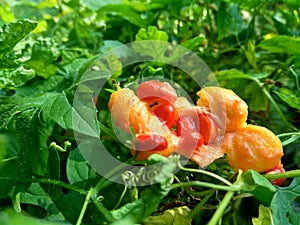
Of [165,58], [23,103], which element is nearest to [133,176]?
[23,103]

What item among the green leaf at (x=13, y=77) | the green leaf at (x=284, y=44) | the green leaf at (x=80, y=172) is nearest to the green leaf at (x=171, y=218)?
the green leaf at (x=80, y=172)

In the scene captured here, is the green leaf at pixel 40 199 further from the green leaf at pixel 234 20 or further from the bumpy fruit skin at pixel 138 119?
the green leaf at pixel 234 20

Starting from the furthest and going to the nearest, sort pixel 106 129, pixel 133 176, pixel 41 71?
pixel 41 71 < pixel 106 129 < pixel 133 176

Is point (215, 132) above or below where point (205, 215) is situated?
above

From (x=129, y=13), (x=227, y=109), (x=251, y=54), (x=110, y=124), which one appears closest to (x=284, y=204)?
(x=227, y=109)

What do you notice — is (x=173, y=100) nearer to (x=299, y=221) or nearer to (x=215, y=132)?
(x=215, y=132)
